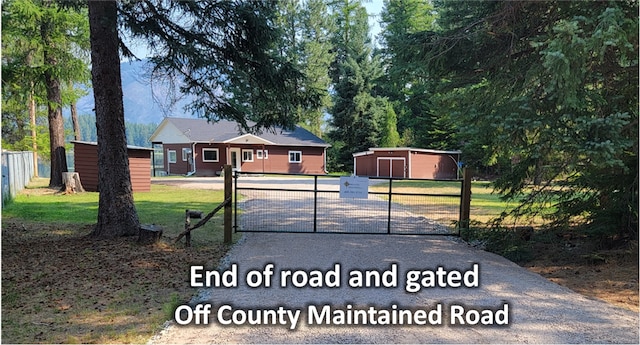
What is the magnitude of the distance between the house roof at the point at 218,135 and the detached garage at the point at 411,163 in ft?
18.7

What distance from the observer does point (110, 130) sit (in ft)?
21.2

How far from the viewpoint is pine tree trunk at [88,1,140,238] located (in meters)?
6.33

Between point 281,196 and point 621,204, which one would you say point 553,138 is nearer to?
point 621,204

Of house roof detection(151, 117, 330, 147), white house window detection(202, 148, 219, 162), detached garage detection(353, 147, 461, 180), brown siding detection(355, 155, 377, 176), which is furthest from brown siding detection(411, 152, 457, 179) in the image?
white house window detection(202, 148, 219, 162)

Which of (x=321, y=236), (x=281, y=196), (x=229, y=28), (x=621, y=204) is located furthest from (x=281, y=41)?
(x=281, y=196)

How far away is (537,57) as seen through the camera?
220 inches

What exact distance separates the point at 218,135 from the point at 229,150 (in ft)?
5.86

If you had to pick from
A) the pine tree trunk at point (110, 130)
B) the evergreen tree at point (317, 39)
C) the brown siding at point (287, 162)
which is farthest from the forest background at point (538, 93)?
the evergreen tree at point (317, 39)

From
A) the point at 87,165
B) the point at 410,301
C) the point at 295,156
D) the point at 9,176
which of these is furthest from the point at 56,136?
the point at 295,156

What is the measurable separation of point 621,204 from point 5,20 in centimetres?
1675

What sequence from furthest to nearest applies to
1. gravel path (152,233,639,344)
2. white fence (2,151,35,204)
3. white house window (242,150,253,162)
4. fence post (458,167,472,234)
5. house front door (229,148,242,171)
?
white house window (242,150,253,162), house front door (229,148,242,171), white fence (2,151,35,204), fence post (458,167,472,234), gravel path (152,233,639,344)

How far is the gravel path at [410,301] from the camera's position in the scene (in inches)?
136

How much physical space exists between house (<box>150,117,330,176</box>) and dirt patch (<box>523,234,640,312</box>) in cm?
2543

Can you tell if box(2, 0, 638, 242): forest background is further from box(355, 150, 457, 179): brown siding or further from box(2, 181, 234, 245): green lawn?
box(355, 150, 457, 179): brown siding
